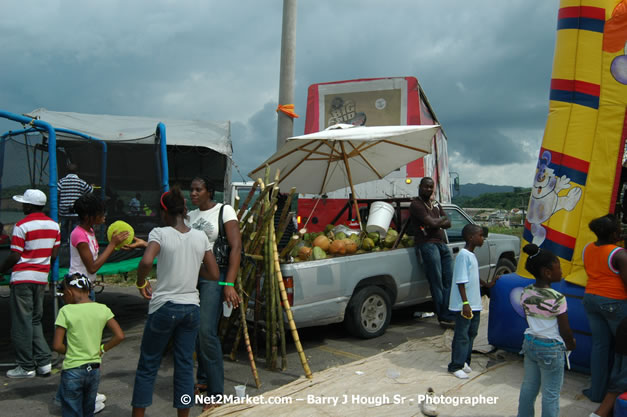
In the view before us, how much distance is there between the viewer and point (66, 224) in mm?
6102

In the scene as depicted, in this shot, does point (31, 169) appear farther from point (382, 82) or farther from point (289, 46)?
point (382, 82)

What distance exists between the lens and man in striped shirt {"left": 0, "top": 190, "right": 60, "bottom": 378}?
4605mm

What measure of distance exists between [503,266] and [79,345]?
23.6ft

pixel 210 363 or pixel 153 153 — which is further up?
pixel 153 153

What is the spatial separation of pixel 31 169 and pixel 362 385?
552 cm

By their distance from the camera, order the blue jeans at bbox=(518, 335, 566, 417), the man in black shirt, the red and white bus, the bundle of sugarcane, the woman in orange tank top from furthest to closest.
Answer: the red and white bus → the man in black shirt → the bundle of sugarcane → the woman in orange tank top → the blue jeans at bbox=(518, 335, 566, 417)

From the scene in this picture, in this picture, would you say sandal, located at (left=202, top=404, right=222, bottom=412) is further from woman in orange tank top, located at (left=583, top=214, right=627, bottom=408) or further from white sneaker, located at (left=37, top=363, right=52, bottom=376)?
woman in orange tank top, located at (left=583, top=214, right=627, bottom=408)

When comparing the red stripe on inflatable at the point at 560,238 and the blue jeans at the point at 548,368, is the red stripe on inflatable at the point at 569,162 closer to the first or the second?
the red stripe on inflatable at the point at 560,238

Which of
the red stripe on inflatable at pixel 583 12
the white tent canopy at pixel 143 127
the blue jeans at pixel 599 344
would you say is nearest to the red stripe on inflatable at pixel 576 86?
the red stripe on inflatable at pixel 583 12

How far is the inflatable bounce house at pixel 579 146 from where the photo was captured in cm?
437

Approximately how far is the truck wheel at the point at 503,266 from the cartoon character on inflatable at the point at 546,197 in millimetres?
3416

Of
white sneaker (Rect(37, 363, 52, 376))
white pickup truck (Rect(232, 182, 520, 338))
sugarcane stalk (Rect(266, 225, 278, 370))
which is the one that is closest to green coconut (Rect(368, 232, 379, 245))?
white pickup truck (Rect(232, 182, 520, 338))

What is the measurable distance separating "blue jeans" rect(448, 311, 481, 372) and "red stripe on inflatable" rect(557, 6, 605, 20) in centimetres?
312

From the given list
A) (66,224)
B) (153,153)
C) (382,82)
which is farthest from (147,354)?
(382,82)
